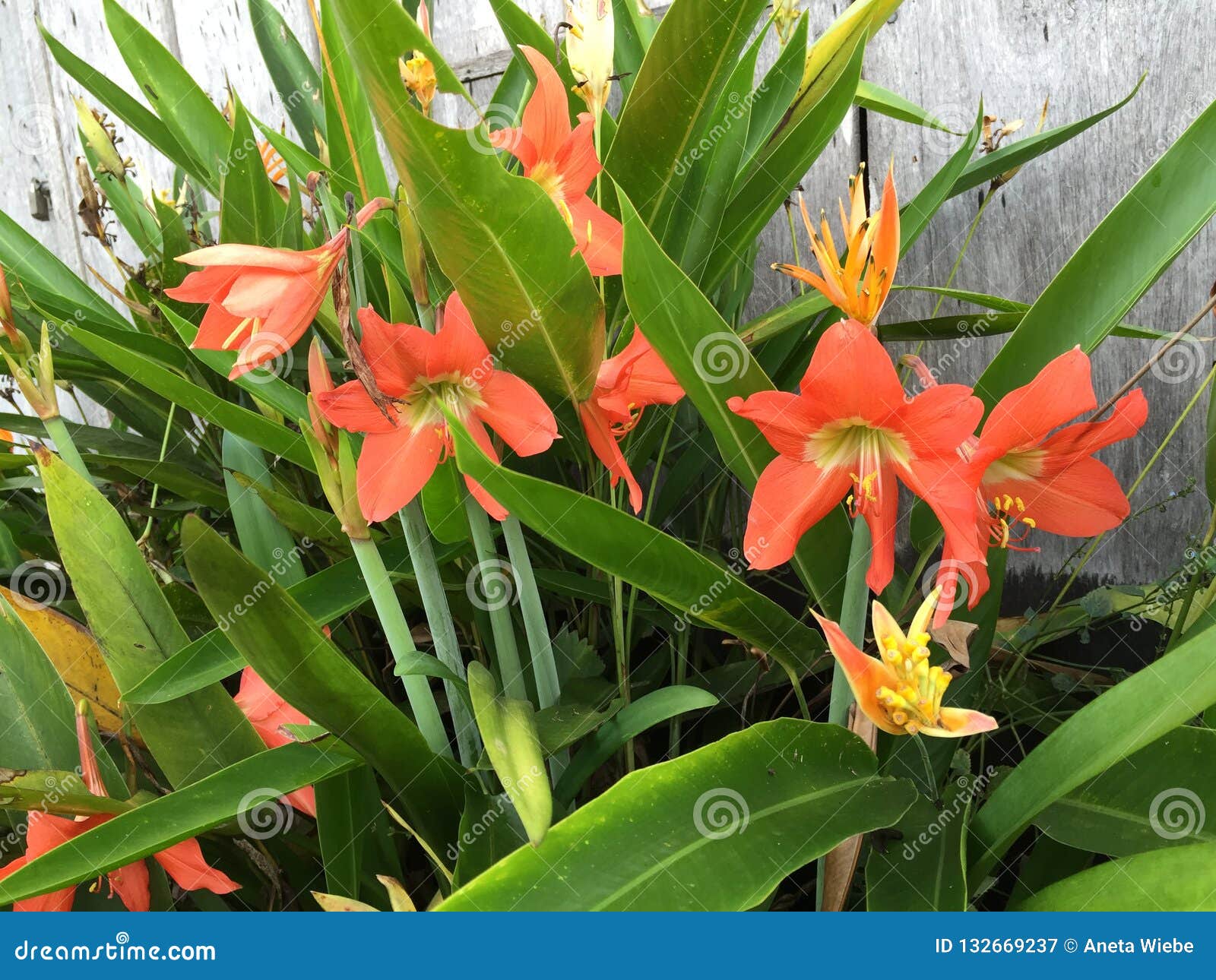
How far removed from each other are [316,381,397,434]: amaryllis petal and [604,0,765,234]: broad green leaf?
0.23m

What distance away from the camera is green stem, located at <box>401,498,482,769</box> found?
588 millimetres

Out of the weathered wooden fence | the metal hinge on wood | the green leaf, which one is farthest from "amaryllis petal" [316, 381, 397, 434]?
the metal hinge on wood

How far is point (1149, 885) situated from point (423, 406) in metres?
0.44

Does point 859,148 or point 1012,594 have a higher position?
point 859,148

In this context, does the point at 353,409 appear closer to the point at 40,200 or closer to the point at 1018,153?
the point at 1018,153

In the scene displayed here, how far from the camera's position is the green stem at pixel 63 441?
2.07 feet

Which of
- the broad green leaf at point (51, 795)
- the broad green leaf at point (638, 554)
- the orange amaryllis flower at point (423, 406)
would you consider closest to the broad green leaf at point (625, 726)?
the broad green leaf at point (638, 554)

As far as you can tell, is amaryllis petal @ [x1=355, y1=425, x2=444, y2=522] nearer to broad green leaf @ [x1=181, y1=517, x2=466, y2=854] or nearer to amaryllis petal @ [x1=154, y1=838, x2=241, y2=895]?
broad green leaf @ [x1=181, y1=517, x2=466, y2=854]

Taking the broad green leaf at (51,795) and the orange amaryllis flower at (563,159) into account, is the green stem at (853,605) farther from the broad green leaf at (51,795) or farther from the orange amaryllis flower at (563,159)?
the broad green leaf at (51,795)

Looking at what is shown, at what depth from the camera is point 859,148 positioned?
110 centimetres

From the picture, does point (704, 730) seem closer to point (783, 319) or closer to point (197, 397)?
point (783, 319)

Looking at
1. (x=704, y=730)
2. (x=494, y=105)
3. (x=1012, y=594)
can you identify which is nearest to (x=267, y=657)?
(x=704, y=730)

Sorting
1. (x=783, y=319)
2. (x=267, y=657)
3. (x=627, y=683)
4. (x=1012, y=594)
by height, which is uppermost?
(x=783, y=319)

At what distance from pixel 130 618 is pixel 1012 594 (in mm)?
869
